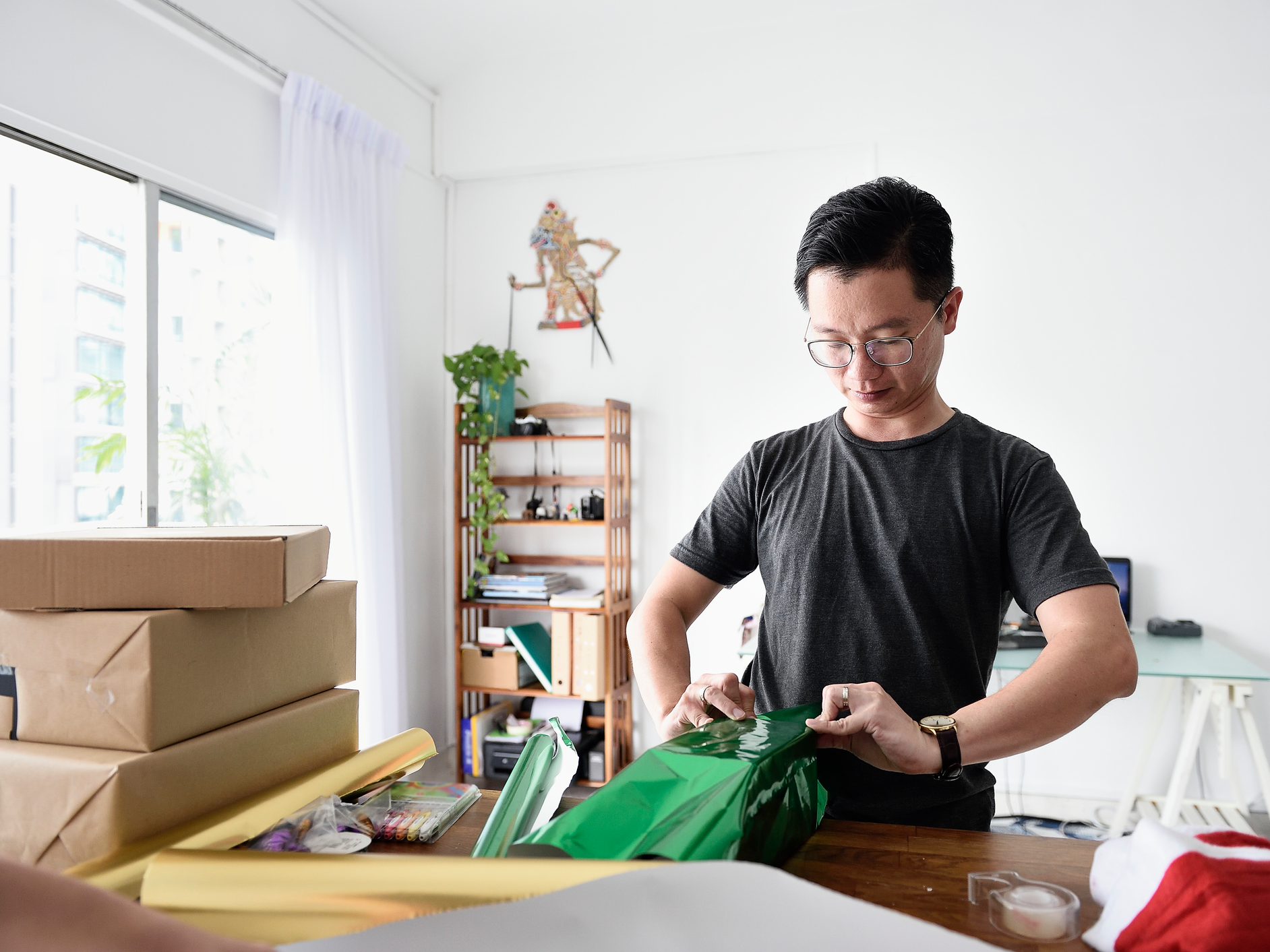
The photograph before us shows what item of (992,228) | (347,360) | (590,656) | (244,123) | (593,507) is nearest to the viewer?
(244,123)

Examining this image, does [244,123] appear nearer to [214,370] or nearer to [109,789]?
[214,370]

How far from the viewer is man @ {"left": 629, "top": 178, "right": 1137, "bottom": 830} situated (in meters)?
1.12

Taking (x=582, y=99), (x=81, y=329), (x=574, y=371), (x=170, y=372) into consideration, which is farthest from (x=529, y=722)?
(x=582, y=99)

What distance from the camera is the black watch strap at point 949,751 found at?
1040 millimetres

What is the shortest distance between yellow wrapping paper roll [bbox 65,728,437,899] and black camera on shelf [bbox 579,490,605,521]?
267 cm

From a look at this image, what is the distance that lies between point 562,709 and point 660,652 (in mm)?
2663

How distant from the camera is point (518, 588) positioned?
12.7ft

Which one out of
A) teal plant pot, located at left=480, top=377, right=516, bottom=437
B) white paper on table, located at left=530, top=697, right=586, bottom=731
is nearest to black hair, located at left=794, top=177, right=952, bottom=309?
teal plant pot, located at left=480, top=377, right=516, bottom=437

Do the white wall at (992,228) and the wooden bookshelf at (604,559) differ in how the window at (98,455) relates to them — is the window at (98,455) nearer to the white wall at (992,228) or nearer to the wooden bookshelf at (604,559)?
the wooden bookshelf at (604,559)

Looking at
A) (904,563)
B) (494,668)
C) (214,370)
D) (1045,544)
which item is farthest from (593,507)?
(1045,544)

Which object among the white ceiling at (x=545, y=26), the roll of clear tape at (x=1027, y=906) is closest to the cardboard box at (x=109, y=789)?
the roll of clear tape at (x=1027, y=906)

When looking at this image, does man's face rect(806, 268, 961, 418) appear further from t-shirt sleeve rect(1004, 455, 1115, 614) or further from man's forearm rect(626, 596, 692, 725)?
man's forearm rect(626, 596, 692, 725)

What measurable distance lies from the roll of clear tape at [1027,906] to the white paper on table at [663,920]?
0.66 feet

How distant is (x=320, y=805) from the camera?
3.13ft
